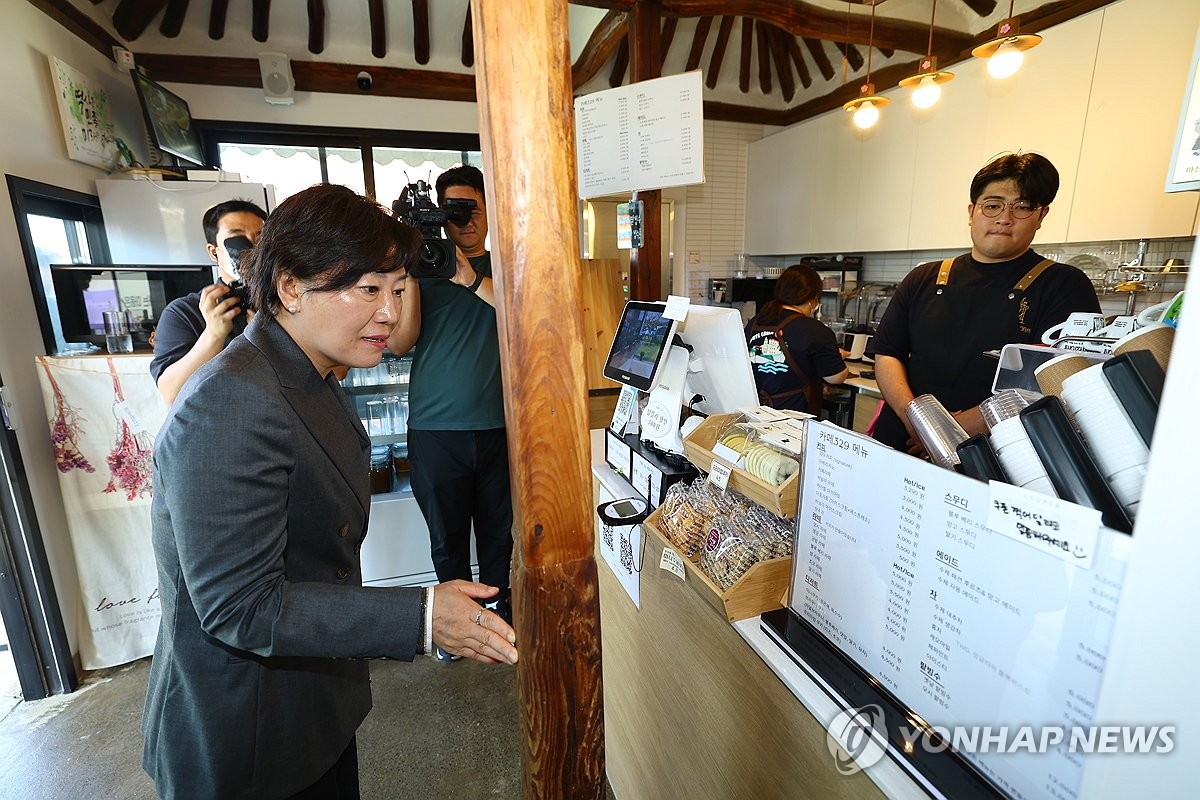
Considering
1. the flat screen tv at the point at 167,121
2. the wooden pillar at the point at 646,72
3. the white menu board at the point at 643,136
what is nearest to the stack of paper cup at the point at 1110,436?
the white menu board at the point at 643,136

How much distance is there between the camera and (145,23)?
358 centimetres

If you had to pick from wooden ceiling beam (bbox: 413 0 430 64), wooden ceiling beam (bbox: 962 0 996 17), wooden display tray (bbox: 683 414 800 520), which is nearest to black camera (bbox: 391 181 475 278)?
wooden display tray (bbox: 683 414 800 520)

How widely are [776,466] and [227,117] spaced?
4.82m

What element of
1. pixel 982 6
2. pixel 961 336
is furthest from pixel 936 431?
pixel 982 6

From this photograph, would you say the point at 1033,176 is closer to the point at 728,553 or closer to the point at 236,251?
the point at 728,553

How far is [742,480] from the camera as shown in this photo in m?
1.04

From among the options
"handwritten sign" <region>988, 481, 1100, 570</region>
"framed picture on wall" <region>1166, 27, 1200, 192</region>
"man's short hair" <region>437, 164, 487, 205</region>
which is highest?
"man's short hair" <region>437, 164, 487, 205</region>

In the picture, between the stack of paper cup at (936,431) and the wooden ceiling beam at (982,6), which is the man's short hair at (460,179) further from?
the wooden ceiling beam at (982,6)

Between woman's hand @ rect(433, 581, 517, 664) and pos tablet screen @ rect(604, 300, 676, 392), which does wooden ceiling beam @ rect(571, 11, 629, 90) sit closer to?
pos tablet screen @ rect(604, 300, 676, 392)

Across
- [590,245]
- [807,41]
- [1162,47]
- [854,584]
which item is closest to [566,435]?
[854,584]

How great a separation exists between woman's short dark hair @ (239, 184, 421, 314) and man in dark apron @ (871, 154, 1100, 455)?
4.86 ft

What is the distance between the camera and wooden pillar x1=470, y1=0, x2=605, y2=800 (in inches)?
26.6

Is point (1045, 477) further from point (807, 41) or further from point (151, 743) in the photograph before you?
point (807, 41)

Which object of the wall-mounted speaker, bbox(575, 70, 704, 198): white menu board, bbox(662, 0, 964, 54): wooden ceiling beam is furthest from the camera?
the wall-mounted speaker
